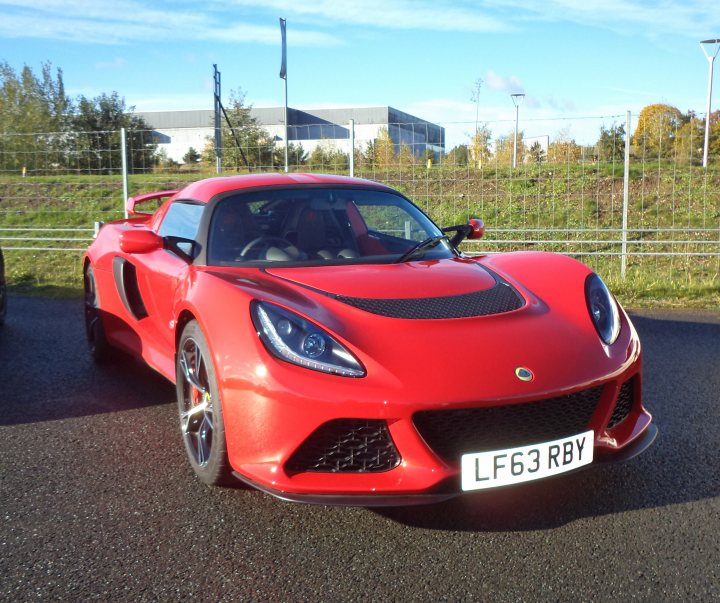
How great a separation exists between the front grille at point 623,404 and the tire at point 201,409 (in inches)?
56.7

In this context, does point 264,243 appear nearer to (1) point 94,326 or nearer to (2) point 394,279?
(2) point 394,279

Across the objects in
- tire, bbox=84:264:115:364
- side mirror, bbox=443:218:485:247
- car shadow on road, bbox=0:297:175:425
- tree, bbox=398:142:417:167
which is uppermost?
tree, bbox=398:142:417:167

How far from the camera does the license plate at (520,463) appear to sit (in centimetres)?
249

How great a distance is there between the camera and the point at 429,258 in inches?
148

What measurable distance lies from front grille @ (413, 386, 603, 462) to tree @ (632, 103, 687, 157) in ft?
26.2

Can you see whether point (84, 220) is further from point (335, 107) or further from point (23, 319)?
point (335, 107)

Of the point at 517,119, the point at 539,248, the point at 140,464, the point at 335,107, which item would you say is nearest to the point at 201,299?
the point at 140,464

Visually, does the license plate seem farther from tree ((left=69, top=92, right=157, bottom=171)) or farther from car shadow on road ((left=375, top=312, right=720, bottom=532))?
tree ((left=69, top=92, right=157, bottom=171))

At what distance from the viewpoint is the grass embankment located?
9.46m

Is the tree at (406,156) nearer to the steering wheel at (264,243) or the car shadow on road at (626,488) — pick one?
the car shadow on road at (626,488)

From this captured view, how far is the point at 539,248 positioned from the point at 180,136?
26758mm

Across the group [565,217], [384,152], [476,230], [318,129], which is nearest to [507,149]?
[384,152]

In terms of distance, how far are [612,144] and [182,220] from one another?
284 inches

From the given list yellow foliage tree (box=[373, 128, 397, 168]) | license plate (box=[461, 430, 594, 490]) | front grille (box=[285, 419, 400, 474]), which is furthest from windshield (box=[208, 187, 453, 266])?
yellow foliage tree (box=[373, 128, 397, 168])
